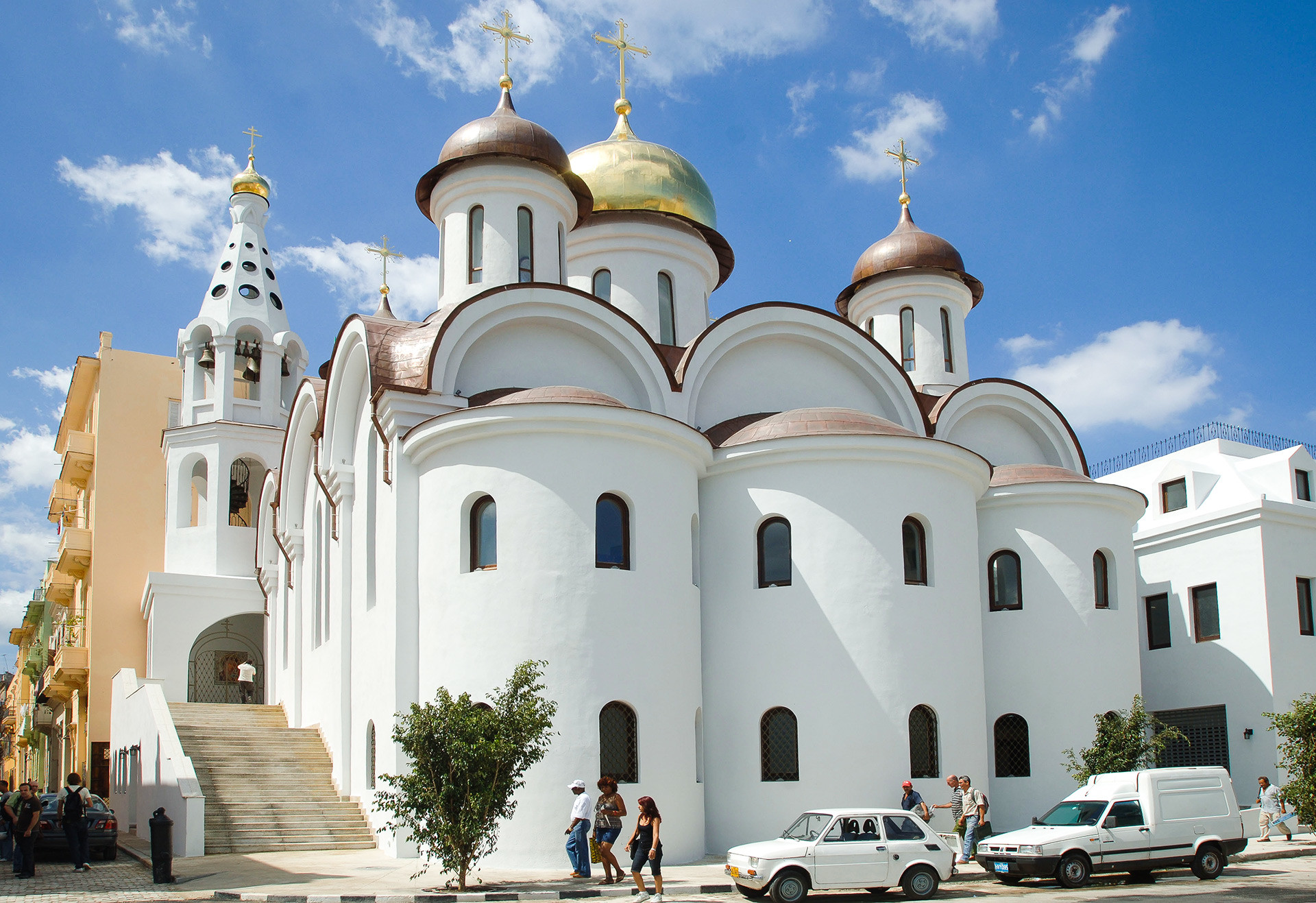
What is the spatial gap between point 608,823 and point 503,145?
12.1 meters

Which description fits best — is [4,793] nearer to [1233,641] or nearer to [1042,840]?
[1042,840]

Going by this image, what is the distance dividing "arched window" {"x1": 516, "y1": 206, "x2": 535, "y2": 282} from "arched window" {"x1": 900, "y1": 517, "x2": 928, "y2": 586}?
302 inches

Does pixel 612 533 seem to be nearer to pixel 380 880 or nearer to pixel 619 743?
pixel 619 743

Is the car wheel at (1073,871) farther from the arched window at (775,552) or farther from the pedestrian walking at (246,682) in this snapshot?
the pedestrian walking at (246,682)

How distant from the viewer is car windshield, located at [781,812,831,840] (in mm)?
12078

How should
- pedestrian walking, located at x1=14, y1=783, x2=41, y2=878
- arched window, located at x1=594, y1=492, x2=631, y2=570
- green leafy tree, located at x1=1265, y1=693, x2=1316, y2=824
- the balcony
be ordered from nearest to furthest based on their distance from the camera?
pedestrian walking, located at x1=14, y1=783, x2=41, y2=878, arched window, located at x1=594, y1=492, x2=631, y2=570, green leafy tree, located at x1=1265, y1=693, x2=1316, y2=824, the balcony

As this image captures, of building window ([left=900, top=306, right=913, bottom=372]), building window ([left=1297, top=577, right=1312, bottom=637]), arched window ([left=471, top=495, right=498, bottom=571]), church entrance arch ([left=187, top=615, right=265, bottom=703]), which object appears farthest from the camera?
church entrance arch ([left=187, top=615, right=265, bottom=703])

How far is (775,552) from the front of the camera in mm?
16750

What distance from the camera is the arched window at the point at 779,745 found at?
16000mm

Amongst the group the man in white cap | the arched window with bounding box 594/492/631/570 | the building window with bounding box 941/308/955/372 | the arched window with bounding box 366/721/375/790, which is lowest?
the man in white cap

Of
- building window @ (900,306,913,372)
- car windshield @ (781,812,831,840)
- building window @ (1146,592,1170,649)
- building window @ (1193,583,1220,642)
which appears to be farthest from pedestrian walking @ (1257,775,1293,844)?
building window @ (900,306,913,372)

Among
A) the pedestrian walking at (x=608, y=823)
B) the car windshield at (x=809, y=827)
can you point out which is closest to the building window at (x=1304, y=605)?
the car windshield at (x=809, y=827)

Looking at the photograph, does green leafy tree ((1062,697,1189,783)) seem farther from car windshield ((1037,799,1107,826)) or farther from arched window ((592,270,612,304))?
arched window ((592,270,612,304))

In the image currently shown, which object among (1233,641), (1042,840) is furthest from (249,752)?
(1233,641)
